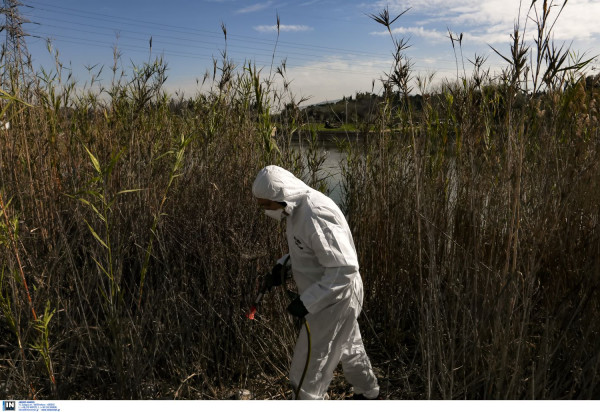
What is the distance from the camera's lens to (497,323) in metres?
1.90

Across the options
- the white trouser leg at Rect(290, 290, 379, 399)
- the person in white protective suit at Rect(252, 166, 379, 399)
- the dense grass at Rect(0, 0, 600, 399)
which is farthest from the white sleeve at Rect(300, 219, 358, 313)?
the dense grass at Rect(0, 0, 600, 399)

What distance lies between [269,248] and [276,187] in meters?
0.84

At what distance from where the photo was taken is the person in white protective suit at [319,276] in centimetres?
213

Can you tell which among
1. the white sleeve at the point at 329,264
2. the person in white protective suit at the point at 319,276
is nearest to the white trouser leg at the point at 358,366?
the person in white protective suit at the point at 319,276

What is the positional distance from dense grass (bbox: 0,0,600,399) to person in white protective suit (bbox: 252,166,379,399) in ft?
1.04

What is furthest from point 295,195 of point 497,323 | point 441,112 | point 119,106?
point 119,106

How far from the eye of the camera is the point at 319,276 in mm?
2295

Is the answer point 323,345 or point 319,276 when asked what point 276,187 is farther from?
point 323,345

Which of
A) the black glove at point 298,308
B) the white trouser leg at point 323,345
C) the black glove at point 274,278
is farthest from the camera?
the black glove at point 274,278

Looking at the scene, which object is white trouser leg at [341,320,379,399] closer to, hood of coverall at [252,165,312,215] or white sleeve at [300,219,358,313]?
white sleeve at [300,219,358,313]

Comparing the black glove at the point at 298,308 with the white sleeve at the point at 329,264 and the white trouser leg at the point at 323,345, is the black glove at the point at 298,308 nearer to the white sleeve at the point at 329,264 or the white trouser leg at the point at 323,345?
the white sleeve at the point at 329,264

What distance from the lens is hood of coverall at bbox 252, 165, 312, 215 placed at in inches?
85.3

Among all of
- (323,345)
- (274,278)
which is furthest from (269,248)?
(323,345)

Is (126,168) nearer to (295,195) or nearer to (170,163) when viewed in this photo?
(170,163)
